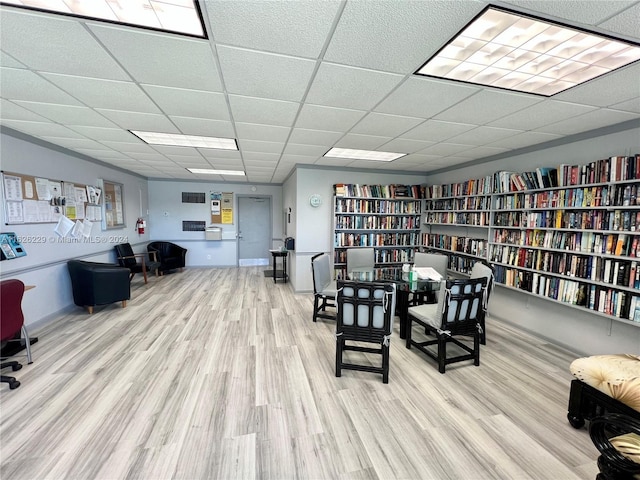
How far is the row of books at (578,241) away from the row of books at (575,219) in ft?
0.26

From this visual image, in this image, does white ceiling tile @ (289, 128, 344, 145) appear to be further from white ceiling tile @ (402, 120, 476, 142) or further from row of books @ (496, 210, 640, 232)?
row of books @ (496, 210, 640, 232)

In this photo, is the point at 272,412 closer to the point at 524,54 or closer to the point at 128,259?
the point at 524,54

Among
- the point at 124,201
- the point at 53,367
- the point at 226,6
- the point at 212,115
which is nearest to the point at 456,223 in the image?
the point at 212,115

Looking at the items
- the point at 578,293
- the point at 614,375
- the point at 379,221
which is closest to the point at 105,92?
the point at 614,375

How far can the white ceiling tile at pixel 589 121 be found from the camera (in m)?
2.37

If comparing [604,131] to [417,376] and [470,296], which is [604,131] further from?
[417,376]

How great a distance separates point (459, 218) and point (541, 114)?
2279 millimetres

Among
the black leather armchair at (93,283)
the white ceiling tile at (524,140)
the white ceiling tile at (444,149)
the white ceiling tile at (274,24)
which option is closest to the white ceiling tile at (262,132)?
the white ceiling tile at (274,24)

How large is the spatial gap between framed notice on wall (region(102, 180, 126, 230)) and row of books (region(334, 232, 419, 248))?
4459mm

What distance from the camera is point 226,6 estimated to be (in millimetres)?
1226

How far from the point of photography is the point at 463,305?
2547 mm

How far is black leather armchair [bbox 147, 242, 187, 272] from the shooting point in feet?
21.2

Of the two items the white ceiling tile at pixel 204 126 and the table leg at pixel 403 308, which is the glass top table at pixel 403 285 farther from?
the white ceiling tile at pixel 204 126

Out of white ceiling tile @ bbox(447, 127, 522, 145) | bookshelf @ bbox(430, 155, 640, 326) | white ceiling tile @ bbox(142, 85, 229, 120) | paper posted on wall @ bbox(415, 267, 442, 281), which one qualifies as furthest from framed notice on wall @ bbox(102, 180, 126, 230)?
bookshelf @ bbox(430, 155, 640, 326)
